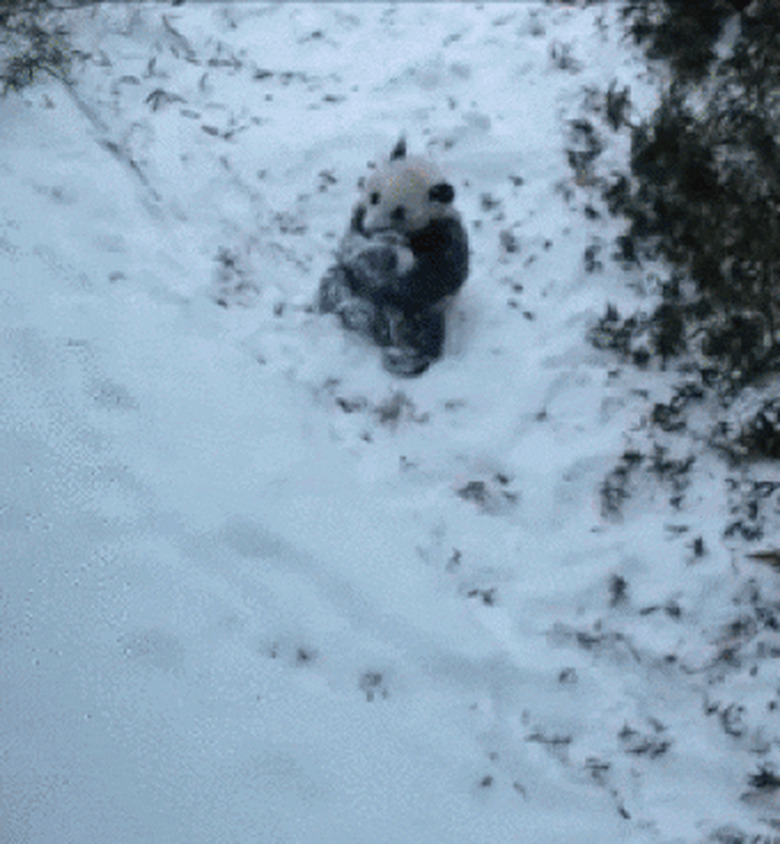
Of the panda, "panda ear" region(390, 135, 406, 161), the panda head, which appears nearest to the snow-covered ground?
the panda

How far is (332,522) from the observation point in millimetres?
3377

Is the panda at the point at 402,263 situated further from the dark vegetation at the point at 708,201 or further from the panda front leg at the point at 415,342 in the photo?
the dark vegetation at the point at 708,201

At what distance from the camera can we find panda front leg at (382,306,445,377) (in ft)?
12.7

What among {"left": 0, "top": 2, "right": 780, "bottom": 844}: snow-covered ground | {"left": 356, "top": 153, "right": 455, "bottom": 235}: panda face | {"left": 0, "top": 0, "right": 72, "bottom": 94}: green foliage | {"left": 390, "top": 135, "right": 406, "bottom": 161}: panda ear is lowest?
{"left": 0, "top": 2, "right": 780, "bottom": 844}: snow-covered ground

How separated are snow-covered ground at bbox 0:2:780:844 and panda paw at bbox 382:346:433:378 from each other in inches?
2.0

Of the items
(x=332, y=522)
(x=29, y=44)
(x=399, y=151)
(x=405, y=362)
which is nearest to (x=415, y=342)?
(x=405, y=362)

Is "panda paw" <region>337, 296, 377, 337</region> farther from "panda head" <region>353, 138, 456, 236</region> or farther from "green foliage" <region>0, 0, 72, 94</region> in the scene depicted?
"green foliage" <region>0, 0, 72, 94</region>

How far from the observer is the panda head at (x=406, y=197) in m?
3.59

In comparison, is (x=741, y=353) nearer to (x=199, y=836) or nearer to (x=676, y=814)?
(x=676, y=814)

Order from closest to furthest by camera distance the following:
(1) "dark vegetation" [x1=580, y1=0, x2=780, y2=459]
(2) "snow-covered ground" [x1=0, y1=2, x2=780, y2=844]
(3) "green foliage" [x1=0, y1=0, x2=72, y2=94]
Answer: (2) "snow-covered ground" [x1=0, y1=2, x2=780, y2=844]
(1) "dark vegetation" [x1=580, y1=0, x2=780, y2=459]
(3) "green foliage" [x1=0, y1=0, x2=72, y2=94]

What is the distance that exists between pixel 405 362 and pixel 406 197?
76cm

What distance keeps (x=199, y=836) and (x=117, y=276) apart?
265cm

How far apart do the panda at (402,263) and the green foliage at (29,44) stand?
97.5 inches

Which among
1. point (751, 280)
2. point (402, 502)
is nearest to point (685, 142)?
point (751, 280)
